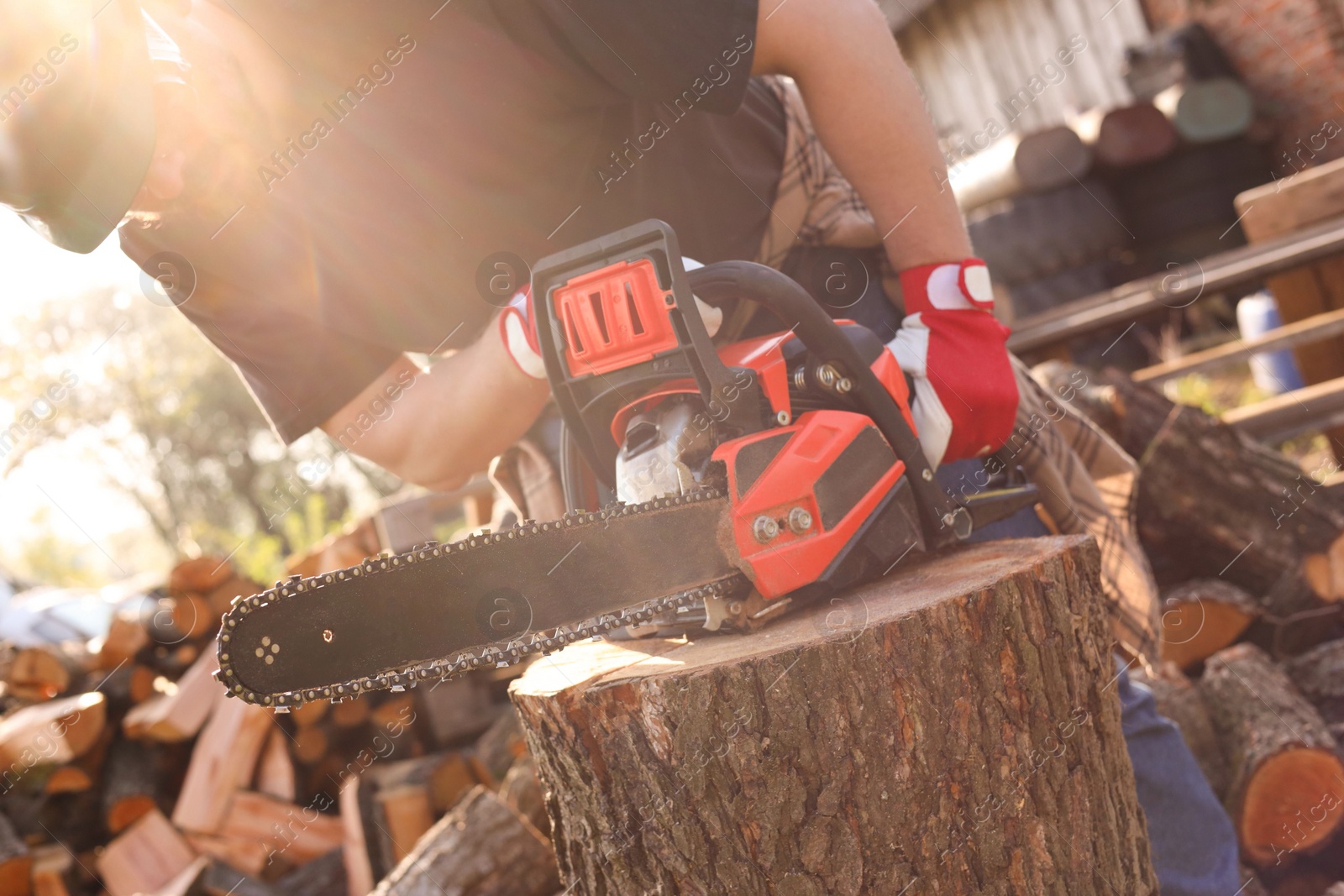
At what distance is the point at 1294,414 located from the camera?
11.4 feet

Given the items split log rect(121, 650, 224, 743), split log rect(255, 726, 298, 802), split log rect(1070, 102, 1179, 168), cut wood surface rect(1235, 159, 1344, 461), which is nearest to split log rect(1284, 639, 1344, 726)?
cut wood surface rect(1235, 159, 1344, 461)

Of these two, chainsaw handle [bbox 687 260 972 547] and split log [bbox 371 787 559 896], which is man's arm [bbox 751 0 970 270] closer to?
chainsaw handle [bbox 687 260 972 547]

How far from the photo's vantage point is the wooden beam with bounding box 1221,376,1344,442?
342 cm

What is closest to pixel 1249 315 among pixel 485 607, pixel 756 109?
pixel 756 109

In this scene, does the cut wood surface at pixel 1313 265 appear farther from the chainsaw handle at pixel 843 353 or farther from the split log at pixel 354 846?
the split log at pixel 354 846

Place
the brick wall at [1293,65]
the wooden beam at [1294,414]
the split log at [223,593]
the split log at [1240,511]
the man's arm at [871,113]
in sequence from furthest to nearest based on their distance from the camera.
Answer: the brick wall at [1293,65], the split log at [223,593], the wooden beam at [1294,414], the split log at [1240,511], the man's arm at [871,113]

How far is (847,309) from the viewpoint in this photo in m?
2.01

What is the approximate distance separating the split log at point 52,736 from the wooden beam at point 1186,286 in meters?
3.98

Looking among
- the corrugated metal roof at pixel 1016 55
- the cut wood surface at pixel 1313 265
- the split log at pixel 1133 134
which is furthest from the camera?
the corrugated metal roof at pixel 1016 55

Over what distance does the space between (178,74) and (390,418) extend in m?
0.71

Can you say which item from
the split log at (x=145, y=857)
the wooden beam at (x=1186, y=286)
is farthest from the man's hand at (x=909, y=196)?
the split log at (x=145, y=857)

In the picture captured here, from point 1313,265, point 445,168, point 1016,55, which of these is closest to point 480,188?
point 445,168

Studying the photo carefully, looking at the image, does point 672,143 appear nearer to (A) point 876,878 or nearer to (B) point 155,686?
(A) point 876,878

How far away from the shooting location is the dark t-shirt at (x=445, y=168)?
160 centimetres
